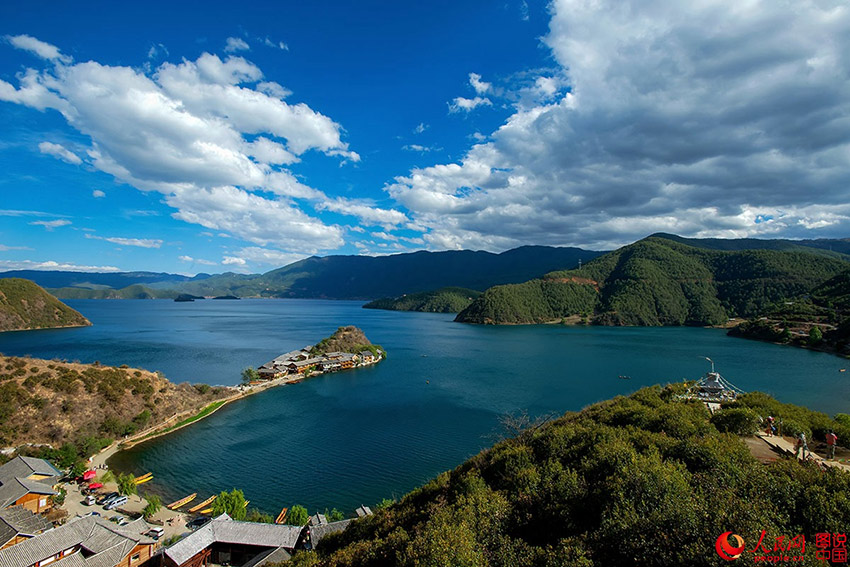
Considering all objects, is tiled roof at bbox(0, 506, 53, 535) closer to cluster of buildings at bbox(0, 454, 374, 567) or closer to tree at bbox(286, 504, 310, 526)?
cluster of buildings at bbox(0, 454, 374, 567)

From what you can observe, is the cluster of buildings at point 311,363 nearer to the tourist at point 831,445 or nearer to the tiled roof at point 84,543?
the tiled roof at point 84,543

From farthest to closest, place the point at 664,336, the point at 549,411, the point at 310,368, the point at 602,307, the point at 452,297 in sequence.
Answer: the point at 452,297 → the point at 602,307 → the point at 664,336 → the point at 310,368 → the point at 549,411

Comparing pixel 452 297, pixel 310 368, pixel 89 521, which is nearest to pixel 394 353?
pixel 310 368

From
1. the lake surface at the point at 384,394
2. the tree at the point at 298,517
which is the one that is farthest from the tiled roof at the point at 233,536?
the lake surface at the point at 384,394

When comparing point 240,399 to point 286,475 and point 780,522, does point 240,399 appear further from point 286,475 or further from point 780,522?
point 780,522

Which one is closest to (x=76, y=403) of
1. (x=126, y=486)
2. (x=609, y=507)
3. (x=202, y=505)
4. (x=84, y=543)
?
(x=126, y=486)

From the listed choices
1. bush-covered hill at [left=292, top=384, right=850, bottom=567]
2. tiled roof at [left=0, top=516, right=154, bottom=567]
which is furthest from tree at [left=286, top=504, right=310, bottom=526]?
tiled roof at [left=0, top=516, right=154, bottom=567]
